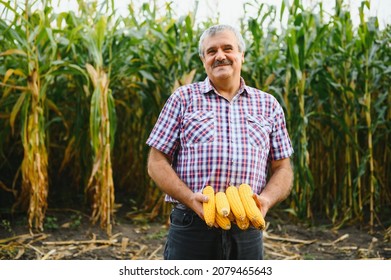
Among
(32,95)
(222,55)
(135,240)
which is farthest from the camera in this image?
(135,240)

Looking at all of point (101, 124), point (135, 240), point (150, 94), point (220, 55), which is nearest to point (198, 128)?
point (220, 55)

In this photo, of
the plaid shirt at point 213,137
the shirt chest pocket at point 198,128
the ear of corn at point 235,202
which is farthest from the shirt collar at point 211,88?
the ear of corn at point 235,202

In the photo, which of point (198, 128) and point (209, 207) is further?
point (198, 128)

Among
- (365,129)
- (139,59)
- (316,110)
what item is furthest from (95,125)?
(365,129)

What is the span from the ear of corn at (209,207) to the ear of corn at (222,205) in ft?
0.05

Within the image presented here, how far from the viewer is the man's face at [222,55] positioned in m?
1.71

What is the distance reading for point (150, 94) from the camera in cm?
386

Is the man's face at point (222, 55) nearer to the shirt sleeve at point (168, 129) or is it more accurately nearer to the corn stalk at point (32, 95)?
the shirt sleeve at point (168, 129)

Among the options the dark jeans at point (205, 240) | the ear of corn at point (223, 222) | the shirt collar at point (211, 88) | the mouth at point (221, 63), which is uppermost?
the mouth at point (221, 63)

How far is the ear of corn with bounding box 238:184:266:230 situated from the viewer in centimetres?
149

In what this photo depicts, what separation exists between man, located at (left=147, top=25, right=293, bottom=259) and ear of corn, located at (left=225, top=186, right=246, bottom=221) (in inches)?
5.1

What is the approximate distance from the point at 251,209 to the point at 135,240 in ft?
6.88

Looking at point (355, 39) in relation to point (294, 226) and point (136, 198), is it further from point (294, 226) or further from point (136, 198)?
point (136, 198)

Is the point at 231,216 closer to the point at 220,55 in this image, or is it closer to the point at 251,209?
the point at 251,209
